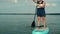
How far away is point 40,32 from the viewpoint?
877 centimetres

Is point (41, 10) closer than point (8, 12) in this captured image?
Yes

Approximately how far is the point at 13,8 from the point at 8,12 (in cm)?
51

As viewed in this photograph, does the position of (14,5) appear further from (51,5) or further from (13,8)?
(51,5)

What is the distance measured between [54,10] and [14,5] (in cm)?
283

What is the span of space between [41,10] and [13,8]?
1010 cm

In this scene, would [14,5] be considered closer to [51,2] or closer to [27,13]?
[27,13]

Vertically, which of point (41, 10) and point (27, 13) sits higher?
point (41, 10)

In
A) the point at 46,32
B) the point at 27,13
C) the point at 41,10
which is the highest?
the point at 41,10

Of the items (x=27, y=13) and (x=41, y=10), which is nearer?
(x=41, y=10)

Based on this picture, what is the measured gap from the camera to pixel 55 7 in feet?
61.7

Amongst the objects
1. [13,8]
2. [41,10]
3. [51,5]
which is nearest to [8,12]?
[13,8]

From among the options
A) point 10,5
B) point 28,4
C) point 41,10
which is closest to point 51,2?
point 28,4

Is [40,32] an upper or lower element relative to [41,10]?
lower

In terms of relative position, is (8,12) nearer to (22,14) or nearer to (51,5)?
(22,14)
